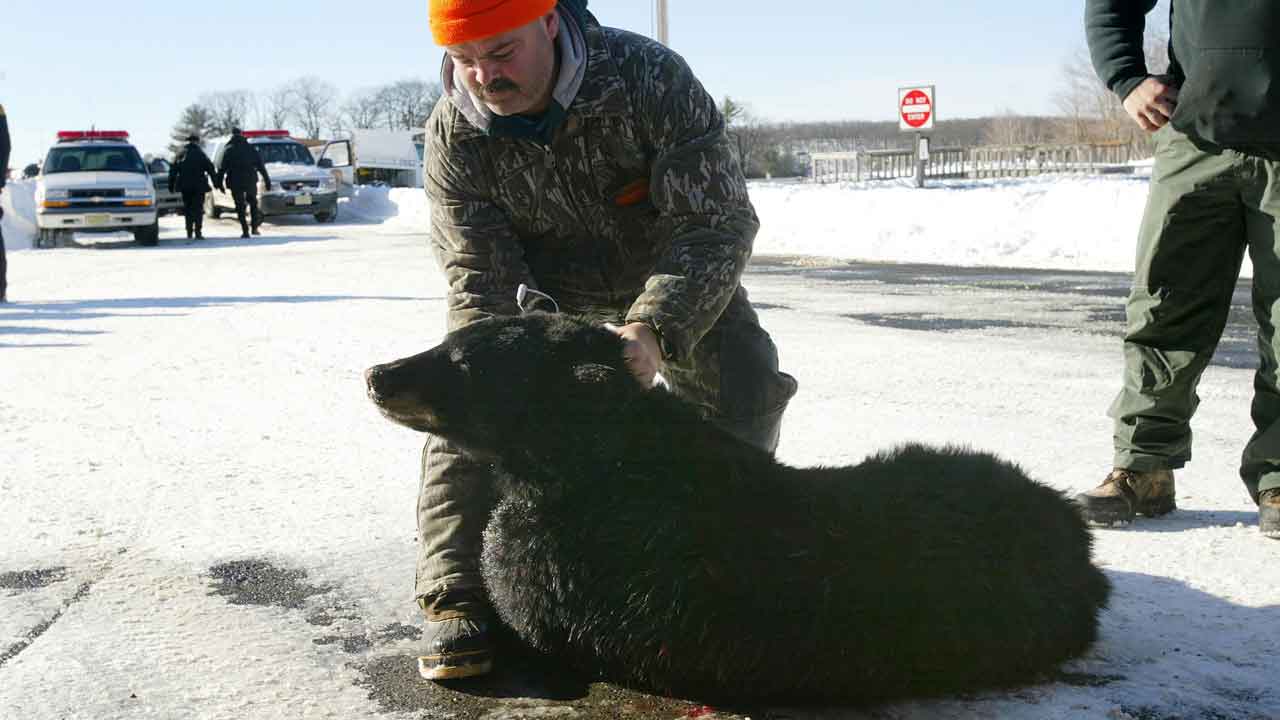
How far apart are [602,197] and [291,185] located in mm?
25859

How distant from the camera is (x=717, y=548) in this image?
255cm

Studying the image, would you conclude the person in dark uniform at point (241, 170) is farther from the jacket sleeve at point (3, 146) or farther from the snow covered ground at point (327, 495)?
the snow covered ground at point (327, 495)

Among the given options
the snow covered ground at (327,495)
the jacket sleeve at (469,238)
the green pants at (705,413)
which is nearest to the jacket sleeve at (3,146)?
the snow covered ground at (327,495)

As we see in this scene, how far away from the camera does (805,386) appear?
6473 mm

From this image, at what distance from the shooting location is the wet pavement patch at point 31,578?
349cm

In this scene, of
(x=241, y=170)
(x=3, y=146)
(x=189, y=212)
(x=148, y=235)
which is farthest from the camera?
(x=189, y=212)

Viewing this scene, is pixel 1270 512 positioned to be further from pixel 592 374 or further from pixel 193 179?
pixel 193 179

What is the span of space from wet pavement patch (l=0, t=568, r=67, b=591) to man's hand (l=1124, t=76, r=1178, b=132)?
3667 mm

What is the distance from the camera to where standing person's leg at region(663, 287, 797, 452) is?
352 cm

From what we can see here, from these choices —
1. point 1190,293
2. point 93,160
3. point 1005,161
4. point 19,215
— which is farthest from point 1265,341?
point 1005,161

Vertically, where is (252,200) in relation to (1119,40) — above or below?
below

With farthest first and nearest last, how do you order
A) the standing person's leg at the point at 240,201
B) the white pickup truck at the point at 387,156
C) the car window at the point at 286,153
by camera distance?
the white pickup truck at the point at 387,156, the car window at the point at 286,153, the standing person's leg at the point at 240,201

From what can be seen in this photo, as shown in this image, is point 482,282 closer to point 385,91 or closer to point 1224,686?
point 1224,686

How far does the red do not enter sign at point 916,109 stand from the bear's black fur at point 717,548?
82.5 ft
